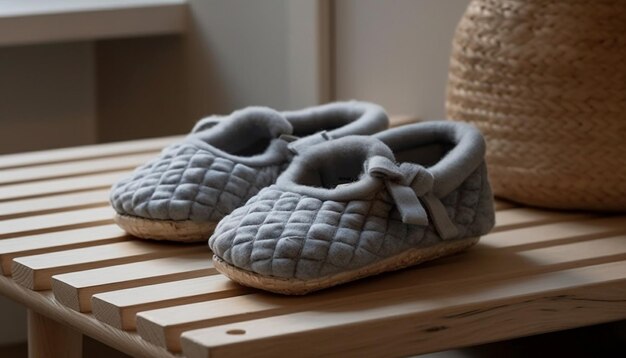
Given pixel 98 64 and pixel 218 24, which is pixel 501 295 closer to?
pixel 218 24

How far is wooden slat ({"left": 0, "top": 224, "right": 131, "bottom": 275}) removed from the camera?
3.28 feet

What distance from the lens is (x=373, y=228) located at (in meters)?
0.87

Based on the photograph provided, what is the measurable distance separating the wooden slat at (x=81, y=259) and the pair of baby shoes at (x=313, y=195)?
1cm

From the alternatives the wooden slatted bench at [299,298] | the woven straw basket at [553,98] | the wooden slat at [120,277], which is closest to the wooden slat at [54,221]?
the wooden slatted bench at [299,298]

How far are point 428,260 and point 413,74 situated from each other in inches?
22.7

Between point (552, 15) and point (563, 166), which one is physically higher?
point (552, 15)

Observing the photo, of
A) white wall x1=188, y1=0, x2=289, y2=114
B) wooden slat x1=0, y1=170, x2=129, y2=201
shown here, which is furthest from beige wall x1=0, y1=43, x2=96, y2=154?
wooden slat x1=0, y1=170, x2=129, y2=201

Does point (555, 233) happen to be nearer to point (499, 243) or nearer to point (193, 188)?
point (499, 243)

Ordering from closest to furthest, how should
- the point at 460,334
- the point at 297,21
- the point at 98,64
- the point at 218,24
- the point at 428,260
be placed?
the point at 460,334
the point at 428,260
the point at 297,21
the point at 218,24
the point at 98,64

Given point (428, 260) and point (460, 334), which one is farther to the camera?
point (428, 260)

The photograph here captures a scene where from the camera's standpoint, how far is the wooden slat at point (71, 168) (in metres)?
1.27

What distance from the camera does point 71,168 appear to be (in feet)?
4.31

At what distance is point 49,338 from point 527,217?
0.46m

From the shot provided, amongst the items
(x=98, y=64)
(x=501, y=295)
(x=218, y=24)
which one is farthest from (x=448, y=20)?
(x=98, y=64)
